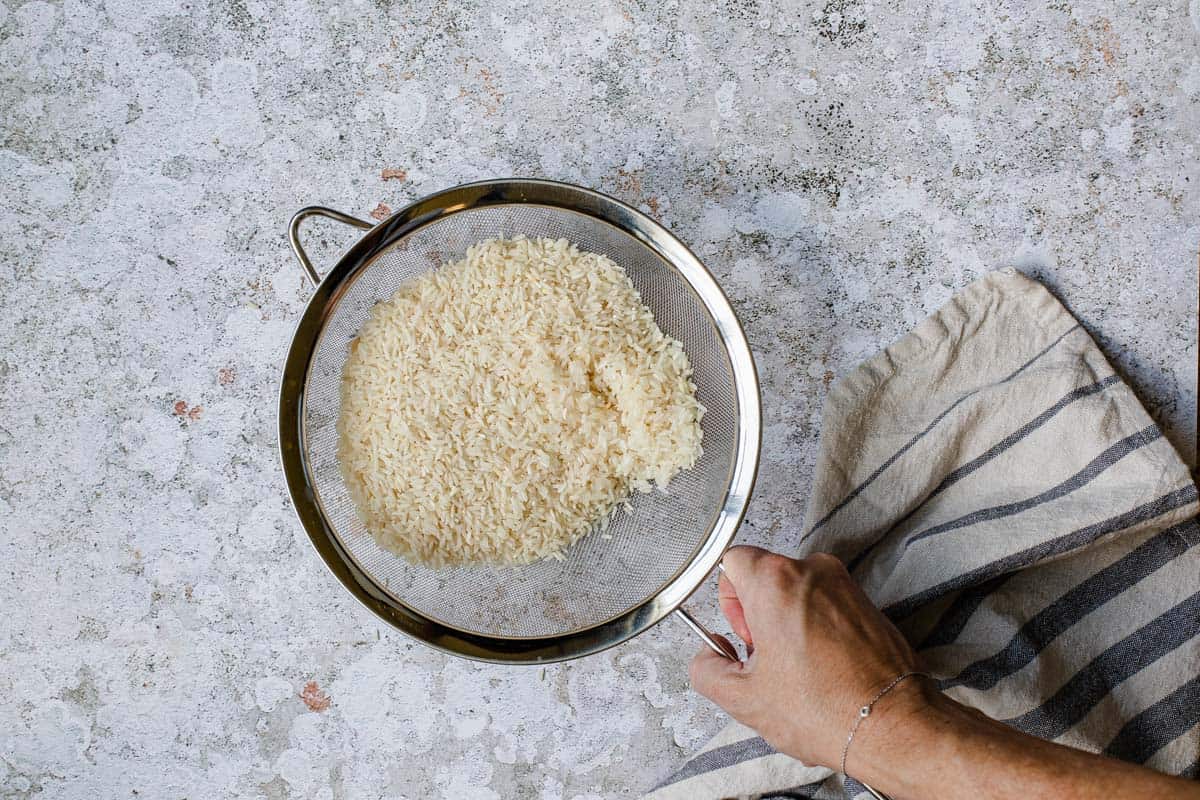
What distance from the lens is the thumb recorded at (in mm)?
884

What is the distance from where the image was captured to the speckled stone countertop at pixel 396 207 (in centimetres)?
109

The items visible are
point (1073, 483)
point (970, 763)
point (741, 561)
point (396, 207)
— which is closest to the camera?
point (970, 763)

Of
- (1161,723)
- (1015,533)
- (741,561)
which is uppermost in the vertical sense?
(741,561)

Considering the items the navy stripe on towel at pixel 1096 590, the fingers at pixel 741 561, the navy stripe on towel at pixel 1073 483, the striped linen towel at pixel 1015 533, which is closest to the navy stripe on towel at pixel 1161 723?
the striped linen towel at pixel 1015 533

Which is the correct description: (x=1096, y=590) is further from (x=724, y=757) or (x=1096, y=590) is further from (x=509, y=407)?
→ (x=509, y=407)

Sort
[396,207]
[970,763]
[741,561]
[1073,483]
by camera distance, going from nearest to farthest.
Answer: [970,763]
[741,561]
[1073,483]
[396,207]

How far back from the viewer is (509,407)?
953 millimetres

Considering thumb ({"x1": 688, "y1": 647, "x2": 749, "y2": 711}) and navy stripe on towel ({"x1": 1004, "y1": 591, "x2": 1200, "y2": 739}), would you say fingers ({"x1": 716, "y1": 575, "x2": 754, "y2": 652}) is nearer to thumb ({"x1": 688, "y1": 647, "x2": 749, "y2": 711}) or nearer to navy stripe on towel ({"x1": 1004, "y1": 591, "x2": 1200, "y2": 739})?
thumb ({"x1": 688, "y1": 647, "x2": 749, "y2": 711})

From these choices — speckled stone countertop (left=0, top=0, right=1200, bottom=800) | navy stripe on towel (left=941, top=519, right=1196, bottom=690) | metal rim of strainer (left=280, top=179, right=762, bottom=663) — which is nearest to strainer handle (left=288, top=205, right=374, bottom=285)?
metal rim of strainer (left=280, top=179, right=762, bottom=663)

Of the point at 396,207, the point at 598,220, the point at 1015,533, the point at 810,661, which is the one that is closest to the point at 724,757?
the point at 810,661

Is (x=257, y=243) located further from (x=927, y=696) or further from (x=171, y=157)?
(x=927, y=696)

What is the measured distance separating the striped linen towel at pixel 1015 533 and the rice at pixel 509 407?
0.25 metres

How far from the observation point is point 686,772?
3.51ft

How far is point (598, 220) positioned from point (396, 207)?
28cm
